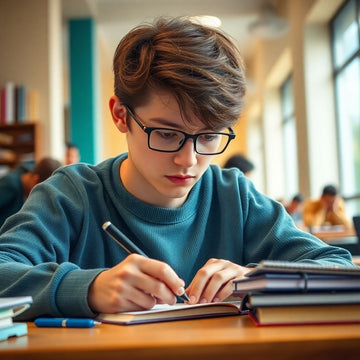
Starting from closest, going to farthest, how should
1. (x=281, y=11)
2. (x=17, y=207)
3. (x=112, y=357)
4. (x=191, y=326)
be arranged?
1. (x=112, y=357)
2. (x=191, y=326)
3. (x=17, y=207)
4. (x=281, y=11)

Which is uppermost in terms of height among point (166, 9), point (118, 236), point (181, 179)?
point (166, 9)

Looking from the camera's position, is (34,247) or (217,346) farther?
(34,247)

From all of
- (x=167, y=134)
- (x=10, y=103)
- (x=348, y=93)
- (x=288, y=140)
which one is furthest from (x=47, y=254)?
(x=288, y=140)

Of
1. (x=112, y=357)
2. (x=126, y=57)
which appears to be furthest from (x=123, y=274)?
(x=126, y=57)

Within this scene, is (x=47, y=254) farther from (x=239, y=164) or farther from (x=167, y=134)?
(x=239, y=164)

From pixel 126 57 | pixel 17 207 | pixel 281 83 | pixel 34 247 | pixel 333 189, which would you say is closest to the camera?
pixel 34 247

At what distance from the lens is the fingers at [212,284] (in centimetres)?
99

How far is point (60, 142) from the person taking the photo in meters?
7.00

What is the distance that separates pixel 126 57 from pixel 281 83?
952cm

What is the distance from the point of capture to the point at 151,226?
134 cm

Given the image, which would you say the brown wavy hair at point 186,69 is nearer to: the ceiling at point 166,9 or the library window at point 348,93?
the library window at point 348,93

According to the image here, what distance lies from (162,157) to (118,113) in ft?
0.70

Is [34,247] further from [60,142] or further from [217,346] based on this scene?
[60,142]

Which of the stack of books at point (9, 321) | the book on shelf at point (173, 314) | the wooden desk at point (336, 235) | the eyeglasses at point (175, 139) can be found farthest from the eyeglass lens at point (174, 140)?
the wooden desk at point (336, 235)
